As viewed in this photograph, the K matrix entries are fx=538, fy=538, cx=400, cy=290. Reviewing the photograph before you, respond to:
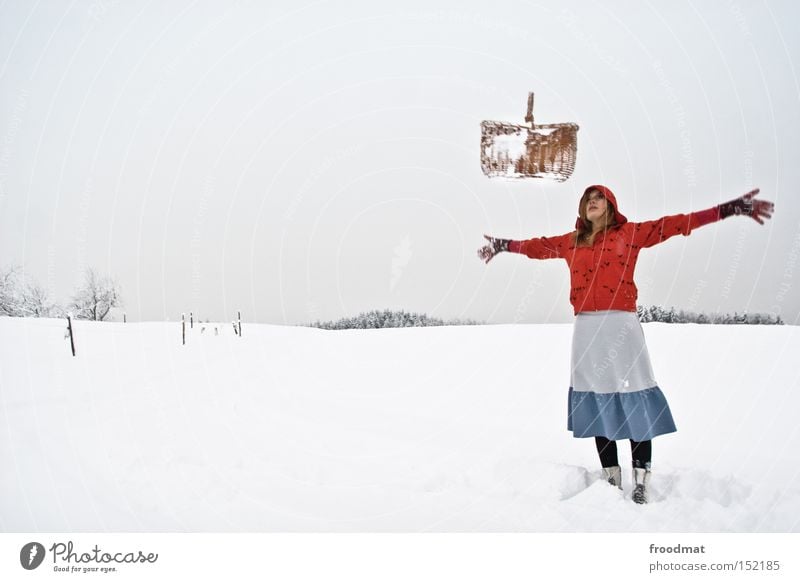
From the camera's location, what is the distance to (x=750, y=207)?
213 cm

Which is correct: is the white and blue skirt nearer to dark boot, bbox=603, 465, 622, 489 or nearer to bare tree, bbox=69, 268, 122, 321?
dark boot, bbox=603, 465, 622, 489

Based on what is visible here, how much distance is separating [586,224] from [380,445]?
1589 millimetres

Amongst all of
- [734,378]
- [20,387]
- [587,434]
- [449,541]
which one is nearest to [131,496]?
[20,387]

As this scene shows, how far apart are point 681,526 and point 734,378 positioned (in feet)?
5.96

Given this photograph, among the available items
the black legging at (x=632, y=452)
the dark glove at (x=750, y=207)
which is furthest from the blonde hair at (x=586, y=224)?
the black legging at (x=632, y=452)

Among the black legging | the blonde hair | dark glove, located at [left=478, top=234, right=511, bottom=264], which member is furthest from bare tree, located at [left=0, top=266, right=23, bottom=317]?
the black legging

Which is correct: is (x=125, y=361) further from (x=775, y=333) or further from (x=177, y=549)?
(x=775, y=333)

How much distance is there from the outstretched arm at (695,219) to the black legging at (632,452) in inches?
34.9

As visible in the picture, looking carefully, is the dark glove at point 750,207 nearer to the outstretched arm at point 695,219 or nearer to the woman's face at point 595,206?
the outstretched arm at point 695,219

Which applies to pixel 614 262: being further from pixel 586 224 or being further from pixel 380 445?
pixel 380 445

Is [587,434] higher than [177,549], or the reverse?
[587,434]

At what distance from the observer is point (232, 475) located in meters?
2.59

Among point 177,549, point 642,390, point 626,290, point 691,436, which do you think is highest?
point 626,290

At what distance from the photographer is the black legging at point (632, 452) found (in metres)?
2.32
